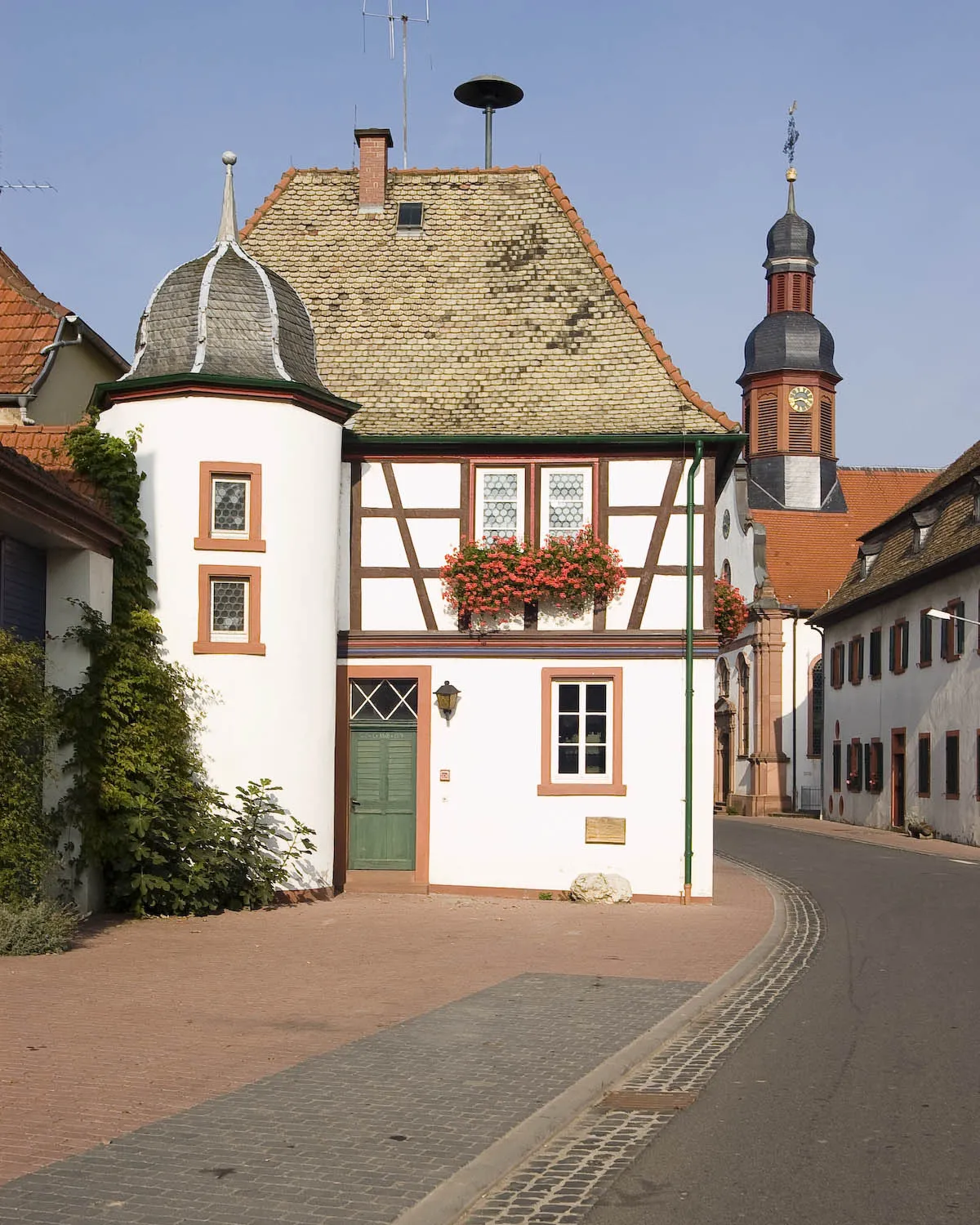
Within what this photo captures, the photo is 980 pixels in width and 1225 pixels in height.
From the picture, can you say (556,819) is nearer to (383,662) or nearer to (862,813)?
(383,662)

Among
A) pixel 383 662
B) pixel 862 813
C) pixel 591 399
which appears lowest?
pixel 862 813

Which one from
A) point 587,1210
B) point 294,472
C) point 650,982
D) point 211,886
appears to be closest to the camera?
point 587,1210

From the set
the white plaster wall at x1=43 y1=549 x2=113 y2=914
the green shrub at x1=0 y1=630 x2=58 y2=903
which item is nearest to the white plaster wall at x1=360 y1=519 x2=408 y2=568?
the white plaster wall at x1=43 y1=549 x2=113 y2=914

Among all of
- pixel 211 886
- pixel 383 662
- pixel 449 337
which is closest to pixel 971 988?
pixel 211 886

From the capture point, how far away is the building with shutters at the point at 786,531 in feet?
177

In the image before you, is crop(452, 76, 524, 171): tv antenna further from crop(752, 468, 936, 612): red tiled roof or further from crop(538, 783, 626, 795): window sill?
crop(752, 468, 936, 612): red tiled roof

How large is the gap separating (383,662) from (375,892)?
284 cm

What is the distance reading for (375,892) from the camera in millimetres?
18375

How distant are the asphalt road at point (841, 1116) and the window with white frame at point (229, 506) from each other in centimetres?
804

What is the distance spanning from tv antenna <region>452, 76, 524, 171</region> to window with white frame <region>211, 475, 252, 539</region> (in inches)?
366

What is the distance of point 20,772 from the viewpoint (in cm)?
1273

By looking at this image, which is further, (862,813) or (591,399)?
(862,813)

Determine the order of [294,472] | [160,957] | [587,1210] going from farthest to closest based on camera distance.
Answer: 1. [294,472]
2. [160,957]
3. [587,1210]

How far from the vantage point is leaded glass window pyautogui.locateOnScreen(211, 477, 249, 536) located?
1725 centimetres
